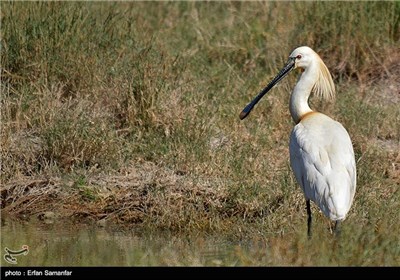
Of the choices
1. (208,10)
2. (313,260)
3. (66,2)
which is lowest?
(208,10)

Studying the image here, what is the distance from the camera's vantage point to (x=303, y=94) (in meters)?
8.52

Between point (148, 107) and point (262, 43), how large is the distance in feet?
7.74

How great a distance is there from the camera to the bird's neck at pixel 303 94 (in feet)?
27.9

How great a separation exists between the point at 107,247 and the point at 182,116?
2.00 meters

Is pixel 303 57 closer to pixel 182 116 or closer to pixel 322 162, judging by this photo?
pixel 322 162

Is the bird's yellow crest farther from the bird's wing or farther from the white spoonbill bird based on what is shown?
the bird's wing

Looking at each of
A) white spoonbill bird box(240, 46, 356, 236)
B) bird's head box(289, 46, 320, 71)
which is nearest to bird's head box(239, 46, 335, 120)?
bird's head box(289, 46, 320, 71)

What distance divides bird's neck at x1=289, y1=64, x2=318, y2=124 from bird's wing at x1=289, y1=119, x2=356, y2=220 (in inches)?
14.0

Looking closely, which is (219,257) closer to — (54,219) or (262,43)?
(54,219)

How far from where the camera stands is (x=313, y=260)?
6.50 meters

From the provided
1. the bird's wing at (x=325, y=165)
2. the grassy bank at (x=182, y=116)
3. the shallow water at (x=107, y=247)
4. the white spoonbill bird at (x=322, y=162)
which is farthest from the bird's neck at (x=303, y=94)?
the shallow water at (x=107, y=247)

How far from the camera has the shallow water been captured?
707cm

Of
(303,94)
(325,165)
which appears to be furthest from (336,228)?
(303,94)
